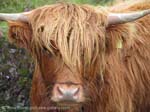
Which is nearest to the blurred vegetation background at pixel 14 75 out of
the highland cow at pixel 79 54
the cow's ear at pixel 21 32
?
the highland cow at pixel 79 54

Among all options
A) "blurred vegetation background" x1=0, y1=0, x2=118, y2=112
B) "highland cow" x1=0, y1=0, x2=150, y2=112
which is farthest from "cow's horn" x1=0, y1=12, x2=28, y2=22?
"blurred vegetation background" x1=0, y1=0, x2=118, y2=112

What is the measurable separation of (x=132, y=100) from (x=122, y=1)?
1.60 metres

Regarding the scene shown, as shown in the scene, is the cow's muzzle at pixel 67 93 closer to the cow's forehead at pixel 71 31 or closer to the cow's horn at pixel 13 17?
the cow's forehead at pixel 71 31

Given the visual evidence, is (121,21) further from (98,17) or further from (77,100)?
(77,100)

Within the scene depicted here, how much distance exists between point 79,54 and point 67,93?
0.51 meters

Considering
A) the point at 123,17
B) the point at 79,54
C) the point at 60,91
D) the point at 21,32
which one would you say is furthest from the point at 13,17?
the point at 123,17

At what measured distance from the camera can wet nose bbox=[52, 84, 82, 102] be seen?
5.55 meters

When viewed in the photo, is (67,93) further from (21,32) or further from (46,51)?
(21,32)

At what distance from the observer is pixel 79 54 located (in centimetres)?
590

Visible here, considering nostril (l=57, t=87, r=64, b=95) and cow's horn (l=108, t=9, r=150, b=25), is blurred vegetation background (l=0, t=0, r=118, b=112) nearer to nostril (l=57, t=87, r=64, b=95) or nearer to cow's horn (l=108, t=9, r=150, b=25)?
cow's horn (l=108, t=9, r=150, b=25)

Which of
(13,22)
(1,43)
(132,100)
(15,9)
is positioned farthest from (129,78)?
(15,9)

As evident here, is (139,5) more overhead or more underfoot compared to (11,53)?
more overhead

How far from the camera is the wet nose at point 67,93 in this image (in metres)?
5.55

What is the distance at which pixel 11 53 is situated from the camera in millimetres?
7906
